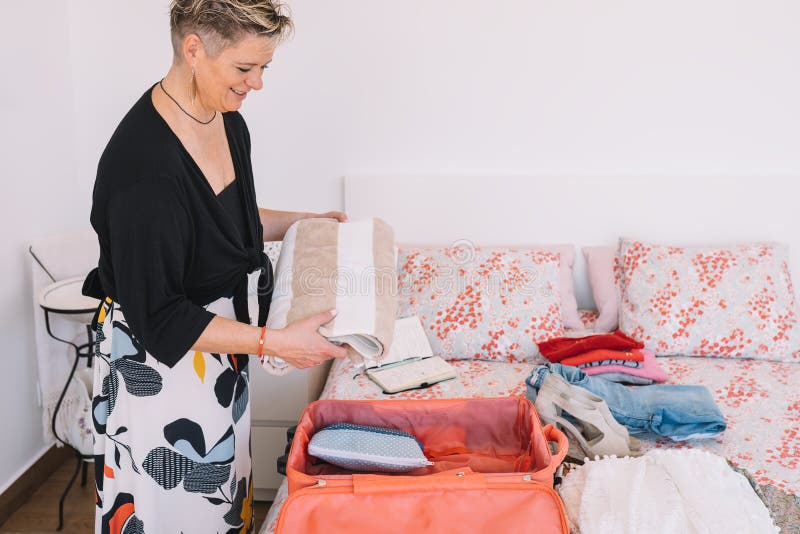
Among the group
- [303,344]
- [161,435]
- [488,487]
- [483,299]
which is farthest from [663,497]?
[483,299]

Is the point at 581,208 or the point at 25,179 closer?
the point at 25,179

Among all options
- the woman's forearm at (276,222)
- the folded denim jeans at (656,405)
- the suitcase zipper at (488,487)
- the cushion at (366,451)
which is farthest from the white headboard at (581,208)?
the suitcase zipper at (488,487)

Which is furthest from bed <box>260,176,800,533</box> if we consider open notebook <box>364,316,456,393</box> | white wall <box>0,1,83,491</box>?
white wall <box>0,1,83,491</box>

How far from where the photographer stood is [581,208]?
2.58 m

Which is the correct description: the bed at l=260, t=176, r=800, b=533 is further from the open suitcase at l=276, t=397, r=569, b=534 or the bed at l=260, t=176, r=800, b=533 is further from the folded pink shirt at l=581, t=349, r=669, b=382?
the open suitcase at l=276, t=397, r=569, b=534

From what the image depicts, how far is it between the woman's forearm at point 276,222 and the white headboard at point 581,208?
0.91 m

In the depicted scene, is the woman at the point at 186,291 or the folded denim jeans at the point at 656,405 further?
the folded denim jeans at the point at 656,405

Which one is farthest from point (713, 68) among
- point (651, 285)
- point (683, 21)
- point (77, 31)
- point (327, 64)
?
point (77, 31)

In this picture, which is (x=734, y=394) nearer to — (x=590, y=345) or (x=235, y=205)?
(x=590, y=345)

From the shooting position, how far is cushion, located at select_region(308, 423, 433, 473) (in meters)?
1.35

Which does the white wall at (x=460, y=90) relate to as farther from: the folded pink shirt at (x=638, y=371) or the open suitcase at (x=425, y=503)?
the open suitcase at (x=425, y=503)

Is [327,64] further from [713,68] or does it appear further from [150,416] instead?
[150,416]

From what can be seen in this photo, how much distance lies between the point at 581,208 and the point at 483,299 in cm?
57

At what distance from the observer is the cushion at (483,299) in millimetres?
2287
